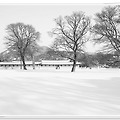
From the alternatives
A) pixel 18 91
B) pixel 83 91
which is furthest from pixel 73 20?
pixel 18 91

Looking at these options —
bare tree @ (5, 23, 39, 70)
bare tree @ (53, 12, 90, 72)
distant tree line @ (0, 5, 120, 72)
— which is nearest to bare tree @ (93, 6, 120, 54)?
distant tree line @ (0, 5, 120, 72)

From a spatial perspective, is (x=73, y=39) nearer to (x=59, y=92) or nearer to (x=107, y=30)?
(x=107, y=30)

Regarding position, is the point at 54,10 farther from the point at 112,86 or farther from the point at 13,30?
the point at 112,86

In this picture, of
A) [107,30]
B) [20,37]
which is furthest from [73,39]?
[20,37]

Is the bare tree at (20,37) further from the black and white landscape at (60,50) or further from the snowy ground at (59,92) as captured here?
the snowy ground at (59,92)

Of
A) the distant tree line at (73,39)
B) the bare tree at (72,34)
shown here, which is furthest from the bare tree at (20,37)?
the bare tree at (72,34)

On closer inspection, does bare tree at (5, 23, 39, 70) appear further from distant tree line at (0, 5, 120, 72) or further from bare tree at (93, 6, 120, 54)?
bare tree at (93, 6, 120, 54)
